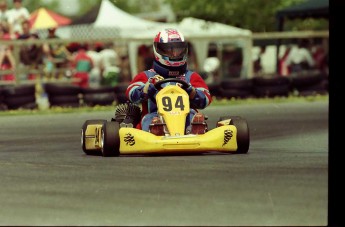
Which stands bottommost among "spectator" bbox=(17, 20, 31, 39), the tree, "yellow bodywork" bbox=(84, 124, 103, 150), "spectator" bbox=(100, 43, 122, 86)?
the tree

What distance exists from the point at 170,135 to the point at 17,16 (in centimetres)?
1043

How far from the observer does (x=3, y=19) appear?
1939 cm

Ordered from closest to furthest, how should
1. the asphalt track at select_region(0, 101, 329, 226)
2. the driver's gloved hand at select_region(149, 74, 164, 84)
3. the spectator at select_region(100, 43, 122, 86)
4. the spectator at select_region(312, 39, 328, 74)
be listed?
the asphalt track at select_region(0, 101, 329, 226), the driver's gloved hand at select_region(149, 74, 164, 84), the spectator at select_region(100, 43, 122, 86), the spectator at select_region(312, 39, 328, 74)

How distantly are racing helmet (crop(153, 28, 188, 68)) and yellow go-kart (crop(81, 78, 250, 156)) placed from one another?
0.37m

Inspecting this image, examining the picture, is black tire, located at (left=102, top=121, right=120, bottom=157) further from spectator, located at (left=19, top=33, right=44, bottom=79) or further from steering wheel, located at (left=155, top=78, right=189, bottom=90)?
spectator, located at (left=19, top=33, right=44, bottom=79)

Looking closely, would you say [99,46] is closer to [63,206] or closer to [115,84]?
[115,84]

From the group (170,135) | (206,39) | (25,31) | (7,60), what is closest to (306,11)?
(206,39)

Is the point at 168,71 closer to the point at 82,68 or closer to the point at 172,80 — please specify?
the point at 172,80

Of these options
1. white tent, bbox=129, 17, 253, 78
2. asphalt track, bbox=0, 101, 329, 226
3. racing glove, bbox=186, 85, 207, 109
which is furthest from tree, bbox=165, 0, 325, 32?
racing glove, bbox=186, 85, 207, 109

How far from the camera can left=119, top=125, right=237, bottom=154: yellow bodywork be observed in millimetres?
9109

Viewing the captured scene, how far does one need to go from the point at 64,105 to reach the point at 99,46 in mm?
3173

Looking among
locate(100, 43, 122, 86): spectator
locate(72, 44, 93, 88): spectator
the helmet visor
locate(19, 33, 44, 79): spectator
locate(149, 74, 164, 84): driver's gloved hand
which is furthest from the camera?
locate(100, 43, 122, 86): spectator
